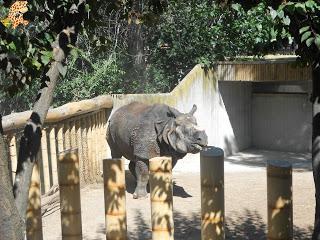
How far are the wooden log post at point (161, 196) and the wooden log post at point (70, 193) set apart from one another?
0.48 m

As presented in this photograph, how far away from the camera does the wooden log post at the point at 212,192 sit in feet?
12.6

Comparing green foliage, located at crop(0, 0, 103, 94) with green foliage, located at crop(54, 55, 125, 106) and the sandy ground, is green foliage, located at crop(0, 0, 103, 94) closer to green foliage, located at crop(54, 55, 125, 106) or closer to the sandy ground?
the sandy ground

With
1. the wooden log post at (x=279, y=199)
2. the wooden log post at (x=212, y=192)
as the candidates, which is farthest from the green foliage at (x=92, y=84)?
the wooden log post at (x=279, y=199)

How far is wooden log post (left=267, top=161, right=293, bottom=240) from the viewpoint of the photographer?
365cm

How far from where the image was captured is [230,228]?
7.44m

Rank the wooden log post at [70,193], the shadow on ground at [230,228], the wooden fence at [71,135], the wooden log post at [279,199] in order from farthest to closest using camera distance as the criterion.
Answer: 1. the wooden fence at [71,135]
2. the shadow on ground at [230,228]
3. the wooden log post at [70,193]
4. the wooden log post at [279,199]

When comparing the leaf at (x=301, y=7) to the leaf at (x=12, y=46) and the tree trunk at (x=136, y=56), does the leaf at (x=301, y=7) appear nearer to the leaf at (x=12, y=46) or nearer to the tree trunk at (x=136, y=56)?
the leaf at (x=12, y=46)

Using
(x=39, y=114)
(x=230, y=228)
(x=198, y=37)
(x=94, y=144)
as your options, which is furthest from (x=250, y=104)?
(x=39, y=114)

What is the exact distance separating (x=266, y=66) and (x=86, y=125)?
4.32 meters

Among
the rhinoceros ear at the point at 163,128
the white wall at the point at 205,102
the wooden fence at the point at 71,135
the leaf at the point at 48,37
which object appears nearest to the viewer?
the leaf at the point at 48,37

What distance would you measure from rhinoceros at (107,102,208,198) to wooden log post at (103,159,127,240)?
440 centimetres

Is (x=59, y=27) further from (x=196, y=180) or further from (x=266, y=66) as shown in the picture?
(x=266, y=66)

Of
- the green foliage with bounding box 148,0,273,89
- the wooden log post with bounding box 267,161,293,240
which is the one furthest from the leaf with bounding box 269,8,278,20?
the green foliage with bounding box 148,0,273,89

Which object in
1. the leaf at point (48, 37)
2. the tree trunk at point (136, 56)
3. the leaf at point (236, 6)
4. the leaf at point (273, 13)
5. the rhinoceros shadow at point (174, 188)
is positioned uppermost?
the tree trunk at point (136, 56)
